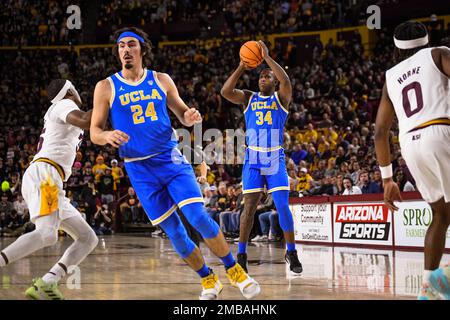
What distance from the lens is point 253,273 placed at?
7215 mm

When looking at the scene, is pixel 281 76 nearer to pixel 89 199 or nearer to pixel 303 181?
pixel 303 181

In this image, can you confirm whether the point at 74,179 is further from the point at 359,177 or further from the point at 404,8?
the point at 404,8

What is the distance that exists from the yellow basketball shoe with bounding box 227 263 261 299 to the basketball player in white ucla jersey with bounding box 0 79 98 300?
1.42 metres

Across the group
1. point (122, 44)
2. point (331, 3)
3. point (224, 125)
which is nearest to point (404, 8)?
point (331, 3)

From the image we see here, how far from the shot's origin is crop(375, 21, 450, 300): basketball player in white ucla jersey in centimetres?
422

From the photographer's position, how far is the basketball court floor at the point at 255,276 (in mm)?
5430

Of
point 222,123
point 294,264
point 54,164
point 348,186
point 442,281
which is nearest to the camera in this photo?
point 442,281

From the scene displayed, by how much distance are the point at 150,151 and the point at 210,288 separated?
124cm

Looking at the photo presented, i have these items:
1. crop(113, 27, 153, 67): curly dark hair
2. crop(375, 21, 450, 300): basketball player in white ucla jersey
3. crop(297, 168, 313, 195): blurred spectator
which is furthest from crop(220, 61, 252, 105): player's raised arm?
crop(297, 168, 313, 195): blurred spectator

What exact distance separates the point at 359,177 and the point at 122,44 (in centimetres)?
827

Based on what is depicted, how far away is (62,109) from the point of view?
5.47 metres

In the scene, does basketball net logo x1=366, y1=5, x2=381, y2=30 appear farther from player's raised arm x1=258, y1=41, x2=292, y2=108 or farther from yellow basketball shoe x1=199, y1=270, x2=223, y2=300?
yellow basketball shoe x1=199, y1=270, x2=223, y2=300

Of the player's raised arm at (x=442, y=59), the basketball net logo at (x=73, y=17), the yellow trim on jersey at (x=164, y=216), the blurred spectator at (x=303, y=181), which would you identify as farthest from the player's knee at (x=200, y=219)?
the basketball net logo at (x=73, y=17)

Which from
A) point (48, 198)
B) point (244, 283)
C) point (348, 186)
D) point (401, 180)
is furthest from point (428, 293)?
point (348, 186)
